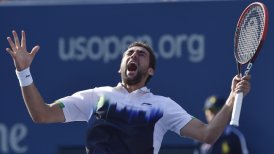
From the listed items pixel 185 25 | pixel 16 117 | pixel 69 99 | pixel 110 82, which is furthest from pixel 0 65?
pixel 69 99

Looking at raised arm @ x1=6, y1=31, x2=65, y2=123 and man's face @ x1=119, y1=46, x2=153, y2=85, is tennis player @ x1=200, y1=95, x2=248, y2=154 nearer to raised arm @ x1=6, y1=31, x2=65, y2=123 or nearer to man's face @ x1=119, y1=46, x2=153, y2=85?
man's face @ x1=119, y1=46, x2=153, y2=85

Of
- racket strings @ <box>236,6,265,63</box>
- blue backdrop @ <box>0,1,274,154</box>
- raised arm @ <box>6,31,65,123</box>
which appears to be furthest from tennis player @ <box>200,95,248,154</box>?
raised arm @ <box>6,31,65,123</box>

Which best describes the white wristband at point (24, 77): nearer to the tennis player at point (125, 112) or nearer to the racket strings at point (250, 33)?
the tennis player at point (125, 112)

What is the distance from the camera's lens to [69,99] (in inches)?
221

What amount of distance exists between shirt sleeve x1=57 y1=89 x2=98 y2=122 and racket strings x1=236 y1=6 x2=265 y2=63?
97 centimetres

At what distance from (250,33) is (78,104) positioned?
1.17m

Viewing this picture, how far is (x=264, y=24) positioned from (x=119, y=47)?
348cm

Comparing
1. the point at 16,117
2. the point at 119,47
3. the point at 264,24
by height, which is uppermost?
the point at 264,24

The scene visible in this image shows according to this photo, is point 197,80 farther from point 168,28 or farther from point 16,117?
point 16,117

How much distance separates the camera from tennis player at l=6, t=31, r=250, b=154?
5.38m

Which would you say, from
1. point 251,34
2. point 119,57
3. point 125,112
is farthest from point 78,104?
point 119,57

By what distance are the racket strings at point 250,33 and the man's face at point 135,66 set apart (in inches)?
23.3

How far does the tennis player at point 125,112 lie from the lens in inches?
212

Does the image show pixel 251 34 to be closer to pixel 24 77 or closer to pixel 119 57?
pixel 24 77
